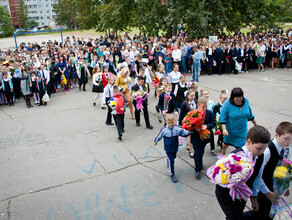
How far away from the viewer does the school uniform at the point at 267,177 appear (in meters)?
3.50

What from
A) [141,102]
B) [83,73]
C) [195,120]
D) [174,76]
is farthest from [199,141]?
[83,73]

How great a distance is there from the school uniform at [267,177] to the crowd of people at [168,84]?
5.5 inches

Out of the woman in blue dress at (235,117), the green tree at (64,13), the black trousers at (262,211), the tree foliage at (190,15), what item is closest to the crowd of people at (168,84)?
the woman in blue dress at (235,117)

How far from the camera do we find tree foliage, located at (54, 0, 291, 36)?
730 inches

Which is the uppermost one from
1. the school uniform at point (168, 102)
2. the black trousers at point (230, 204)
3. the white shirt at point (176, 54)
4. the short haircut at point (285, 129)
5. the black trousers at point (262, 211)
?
the white shirt at point (176, 54)

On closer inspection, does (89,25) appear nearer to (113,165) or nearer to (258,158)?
(113,165)

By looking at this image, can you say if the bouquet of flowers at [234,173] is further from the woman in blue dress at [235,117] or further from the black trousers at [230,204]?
the woman in blue dress at [235,117]

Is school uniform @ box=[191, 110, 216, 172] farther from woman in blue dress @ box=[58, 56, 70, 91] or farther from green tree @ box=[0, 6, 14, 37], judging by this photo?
green tree @ box=[0, 6, 14, 37]

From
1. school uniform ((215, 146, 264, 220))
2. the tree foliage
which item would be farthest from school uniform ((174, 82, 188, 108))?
the tree foliage

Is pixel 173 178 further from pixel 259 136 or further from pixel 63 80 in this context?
pixel 63 80

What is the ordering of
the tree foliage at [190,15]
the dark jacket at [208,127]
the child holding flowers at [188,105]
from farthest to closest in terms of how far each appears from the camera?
1. the tree foliage at [190,15]
2. the child holding flowers at [188,105]
3. the dark jacket at [208,127]

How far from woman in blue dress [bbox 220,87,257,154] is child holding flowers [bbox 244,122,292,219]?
1.44 metres

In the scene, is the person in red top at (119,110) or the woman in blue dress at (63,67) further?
the woman in blue dress at (63,67)

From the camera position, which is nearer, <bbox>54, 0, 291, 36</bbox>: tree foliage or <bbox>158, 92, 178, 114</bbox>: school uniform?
<bbox>158, 92, 178, 114</bbox>: school uniform
